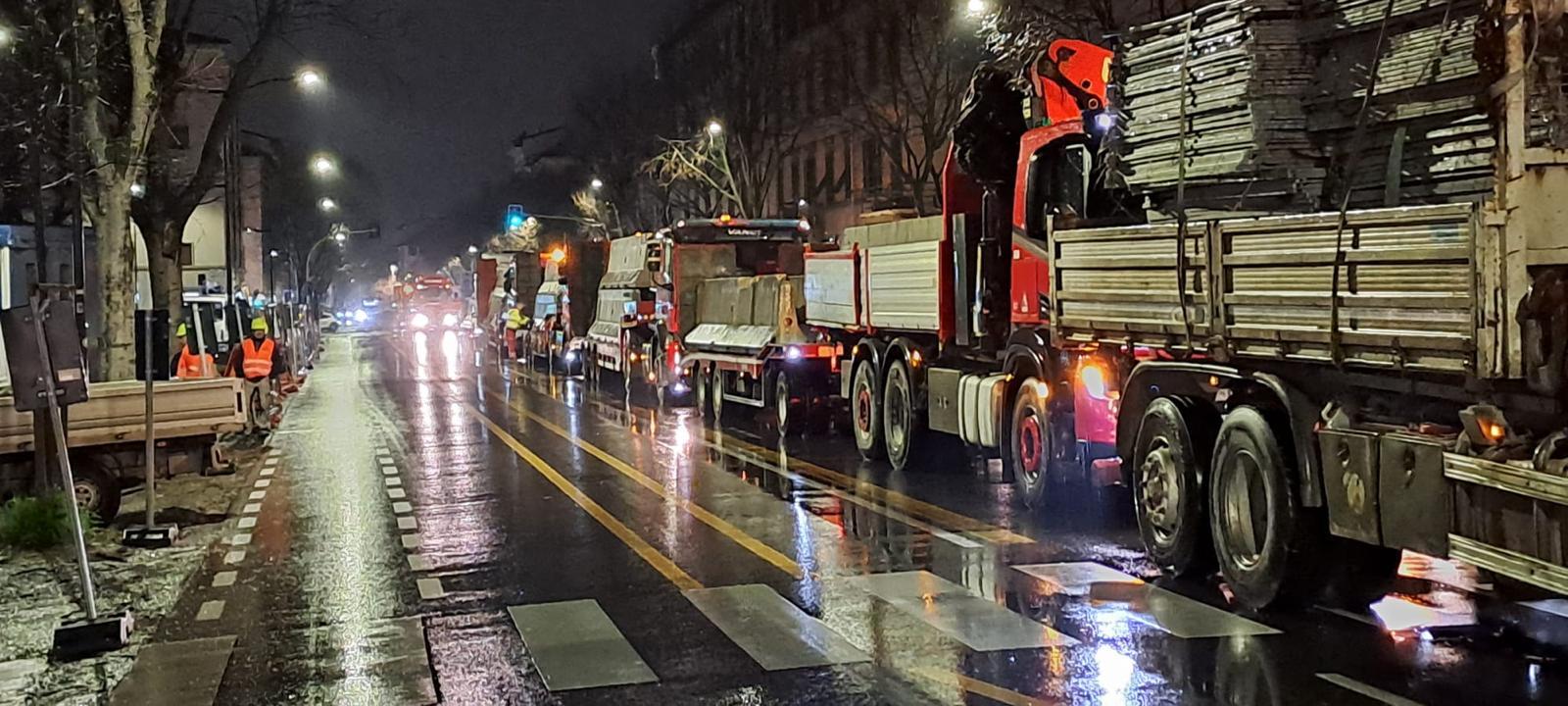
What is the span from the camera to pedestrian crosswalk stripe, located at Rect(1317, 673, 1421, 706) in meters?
7.11

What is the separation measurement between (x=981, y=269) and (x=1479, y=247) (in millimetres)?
7586

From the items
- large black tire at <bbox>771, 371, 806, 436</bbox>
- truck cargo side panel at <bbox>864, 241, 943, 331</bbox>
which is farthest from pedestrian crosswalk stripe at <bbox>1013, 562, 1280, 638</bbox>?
large black tire at <bbox>771, 371, 806, 436</bbox>

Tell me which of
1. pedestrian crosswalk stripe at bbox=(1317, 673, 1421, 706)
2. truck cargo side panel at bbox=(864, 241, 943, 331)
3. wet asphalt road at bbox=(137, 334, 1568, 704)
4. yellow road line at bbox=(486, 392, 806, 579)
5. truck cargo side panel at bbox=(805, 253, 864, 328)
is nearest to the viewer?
pedestrian crosswalk stripe at bbox=(1317, 673, 1421, 706)

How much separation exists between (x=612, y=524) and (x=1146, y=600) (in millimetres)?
5285

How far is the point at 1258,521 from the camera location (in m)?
9.31

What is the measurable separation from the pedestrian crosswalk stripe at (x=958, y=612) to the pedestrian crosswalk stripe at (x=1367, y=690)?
1.41 metres

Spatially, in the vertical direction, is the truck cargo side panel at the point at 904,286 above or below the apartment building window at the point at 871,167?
below

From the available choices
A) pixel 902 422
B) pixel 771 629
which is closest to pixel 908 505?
pixel 902 422

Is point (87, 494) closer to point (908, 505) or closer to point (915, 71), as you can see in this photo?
point (908, 505)

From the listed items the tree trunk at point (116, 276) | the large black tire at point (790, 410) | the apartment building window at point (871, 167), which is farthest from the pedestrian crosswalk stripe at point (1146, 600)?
the apartment building window at point (871, 167)

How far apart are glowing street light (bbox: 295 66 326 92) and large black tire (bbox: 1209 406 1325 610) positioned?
61.3 feet

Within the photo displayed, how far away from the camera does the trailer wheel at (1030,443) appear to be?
13.4 m

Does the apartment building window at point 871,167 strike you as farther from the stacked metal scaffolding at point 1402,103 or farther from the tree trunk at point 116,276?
the stacked metal scaffolding at point 1402,103

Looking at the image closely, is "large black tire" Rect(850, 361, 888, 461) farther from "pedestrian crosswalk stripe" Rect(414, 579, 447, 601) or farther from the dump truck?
"pedestrian crosswalk stripe" Rect(414, 579, 447, 601)
